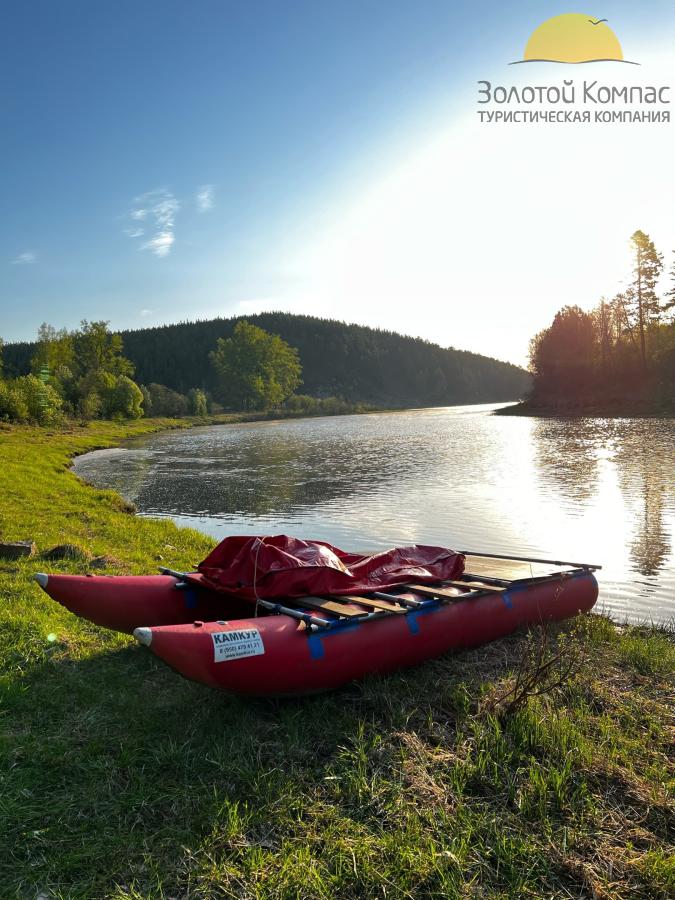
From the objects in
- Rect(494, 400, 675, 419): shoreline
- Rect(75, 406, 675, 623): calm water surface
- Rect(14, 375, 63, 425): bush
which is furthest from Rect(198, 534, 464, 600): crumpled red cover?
Rect(14, 375, 63, 425): bush

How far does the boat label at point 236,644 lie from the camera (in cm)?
382

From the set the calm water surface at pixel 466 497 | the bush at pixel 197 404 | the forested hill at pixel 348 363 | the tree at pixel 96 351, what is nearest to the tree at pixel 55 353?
the tree at pixel 96 351

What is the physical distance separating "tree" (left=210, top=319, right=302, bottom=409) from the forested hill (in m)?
35.6

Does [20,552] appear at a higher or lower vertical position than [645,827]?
higher

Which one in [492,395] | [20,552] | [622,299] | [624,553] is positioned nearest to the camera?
[20,552]

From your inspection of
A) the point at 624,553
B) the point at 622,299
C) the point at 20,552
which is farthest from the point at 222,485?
the point at 622,299

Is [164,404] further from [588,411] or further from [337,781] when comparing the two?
[337,781]

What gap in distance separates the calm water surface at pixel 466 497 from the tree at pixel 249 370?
64129 millimetres

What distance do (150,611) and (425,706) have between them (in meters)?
2.58

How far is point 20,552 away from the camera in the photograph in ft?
26.6

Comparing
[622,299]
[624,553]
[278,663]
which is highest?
[622,299]

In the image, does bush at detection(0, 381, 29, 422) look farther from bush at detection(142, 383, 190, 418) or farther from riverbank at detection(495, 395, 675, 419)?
riverbank at detection(495, 395, 675, 419)

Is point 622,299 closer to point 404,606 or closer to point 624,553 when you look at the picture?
point 624,553

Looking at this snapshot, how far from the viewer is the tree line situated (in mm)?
50656
